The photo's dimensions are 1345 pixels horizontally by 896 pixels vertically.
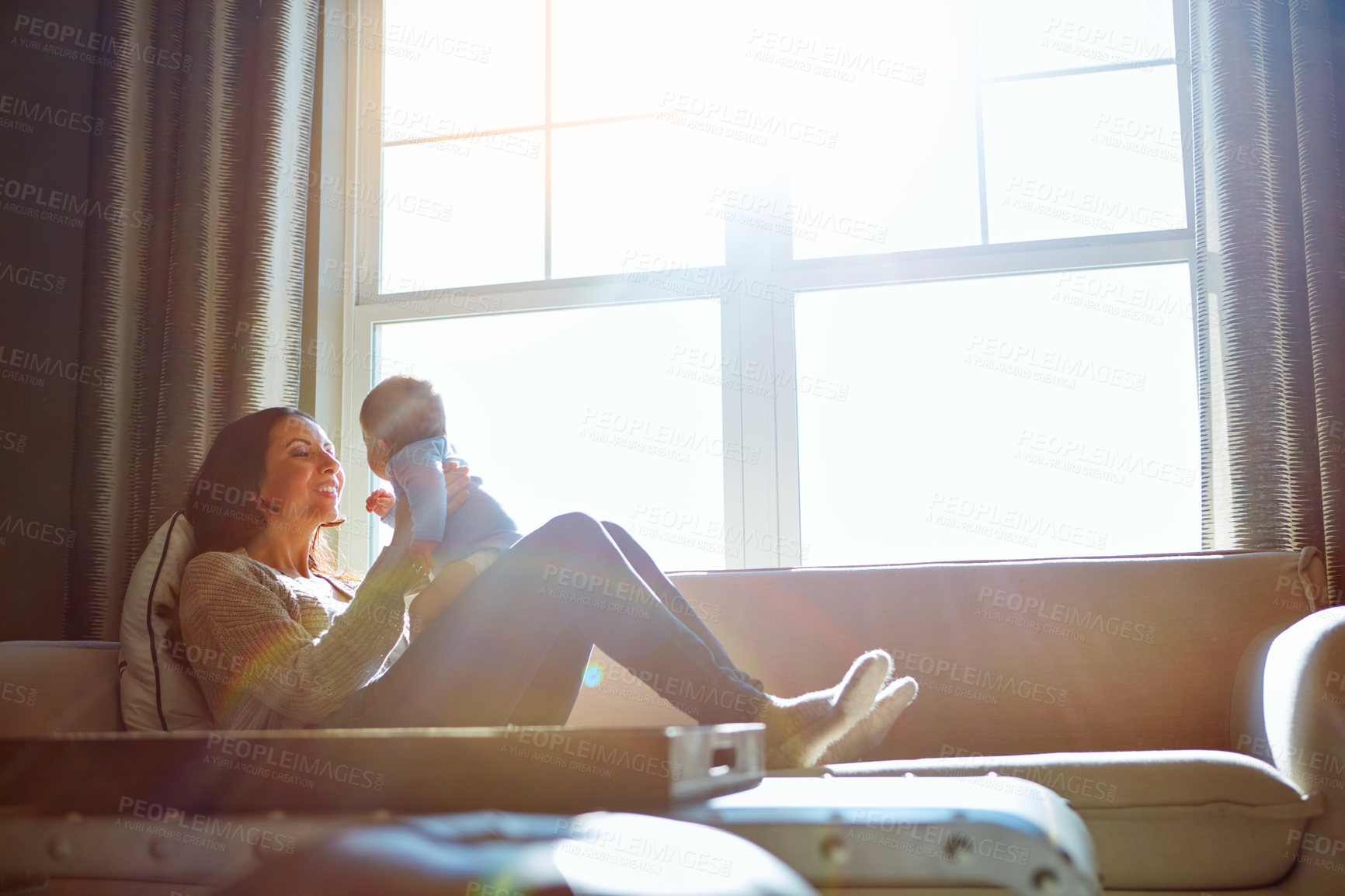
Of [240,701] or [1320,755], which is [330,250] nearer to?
[240,701]

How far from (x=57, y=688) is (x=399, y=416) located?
75 cm

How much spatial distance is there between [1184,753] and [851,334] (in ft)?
4.24

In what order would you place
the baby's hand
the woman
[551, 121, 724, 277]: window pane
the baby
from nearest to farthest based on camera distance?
the woman, the baby, the baby's hand, [551, 121, 724, 277]: window pane

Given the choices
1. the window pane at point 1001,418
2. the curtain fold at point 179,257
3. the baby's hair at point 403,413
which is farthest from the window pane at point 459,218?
the window pane at point 1001,418

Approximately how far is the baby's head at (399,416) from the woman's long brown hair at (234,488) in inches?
5.8

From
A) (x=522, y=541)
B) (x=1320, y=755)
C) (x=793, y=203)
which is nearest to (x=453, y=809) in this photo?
(x=522, y=541)

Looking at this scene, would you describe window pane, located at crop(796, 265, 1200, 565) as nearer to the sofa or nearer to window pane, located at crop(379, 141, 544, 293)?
the sofa

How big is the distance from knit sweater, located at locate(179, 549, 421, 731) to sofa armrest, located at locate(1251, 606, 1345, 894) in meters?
1.25

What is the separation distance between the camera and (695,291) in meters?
2.53

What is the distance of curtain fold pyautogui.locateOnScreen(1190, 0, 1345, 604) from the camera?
1.93 metres

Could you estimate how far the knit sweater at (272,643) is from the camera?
1.54m

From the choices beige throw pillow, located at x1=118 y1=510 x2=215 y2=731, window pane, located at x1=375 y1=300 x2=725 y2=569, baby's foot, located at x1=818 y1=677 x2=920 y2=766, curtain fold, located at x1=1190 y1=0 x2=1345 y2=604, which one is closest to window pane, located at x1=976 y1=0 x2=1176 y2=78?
curtain fold, located at x1=1190 y1=0 x2=1345 y2=604

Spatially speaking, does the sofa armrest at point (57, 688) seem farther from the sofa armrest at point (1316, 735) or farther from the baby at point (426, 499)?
the sofa armrest at point (1316, 735)


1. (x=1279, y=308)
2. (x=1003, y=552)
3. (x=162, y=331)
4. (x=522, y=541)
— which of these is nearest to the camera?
(x=522, y=541)
